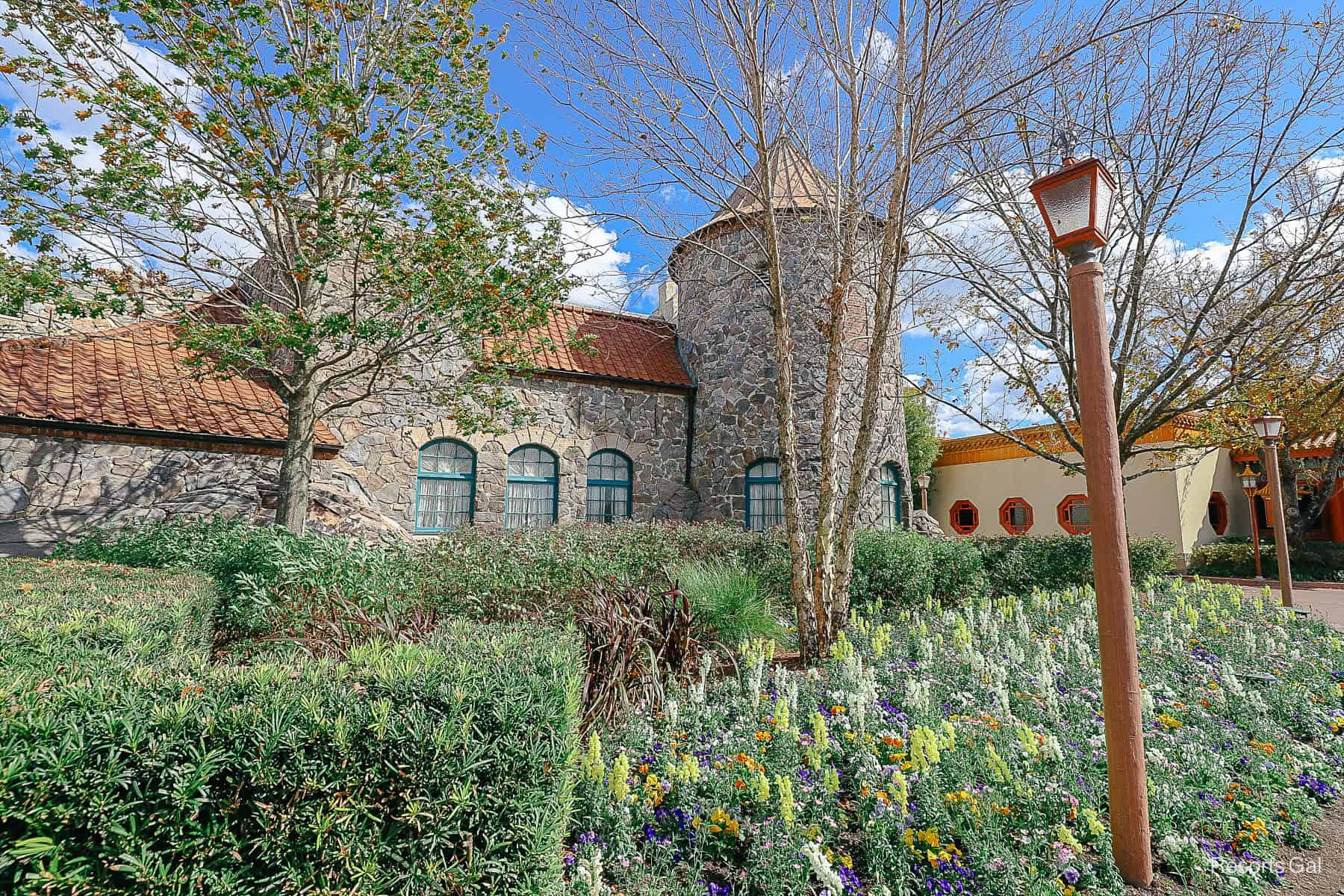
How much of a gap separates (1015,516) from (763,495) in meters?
12.9

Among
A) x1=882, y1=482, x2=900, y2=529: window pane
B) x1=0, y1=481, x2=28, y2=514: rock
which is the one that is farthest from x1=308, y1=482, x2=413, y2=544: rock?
x1=882, y1=482, x2=900, y2=529: window pane

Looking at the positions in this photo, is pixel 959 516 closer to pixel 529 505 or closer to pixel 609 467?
Result: pixel 609 467

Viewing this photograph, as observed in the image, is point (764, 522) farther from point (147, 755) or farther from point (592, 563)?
point (147, 755)

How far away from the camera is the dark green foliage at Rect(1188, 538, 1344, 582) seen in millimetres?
16531

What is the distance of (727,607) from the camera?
5965mm

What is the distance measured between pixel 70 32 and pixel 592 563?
7315mm

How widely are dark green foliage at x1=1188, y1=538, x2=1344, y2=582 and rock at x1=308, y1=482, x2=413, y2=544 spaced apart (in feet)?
67.0

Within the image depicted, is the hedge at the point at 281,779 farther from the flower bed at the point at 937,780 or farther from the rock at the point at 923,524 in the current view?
the rock at the point at 923,524

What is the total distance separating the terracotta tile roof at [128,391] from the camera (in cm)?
821

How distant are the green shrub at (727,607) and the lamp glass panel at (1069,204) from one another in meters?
3.88

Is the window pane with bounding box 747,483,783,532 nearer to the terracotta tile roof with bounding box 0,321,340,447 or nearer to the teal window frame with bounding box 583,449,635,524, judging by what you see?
the teal window frame with bounding box 583,449,635,524

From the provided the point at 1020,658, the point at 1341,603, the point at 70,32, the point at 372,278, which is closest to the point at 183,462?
the point at 372,278

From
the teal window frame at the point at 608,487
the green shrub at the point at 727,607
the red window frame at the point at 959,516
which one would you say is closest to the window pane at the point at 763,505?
the teal window frame at the point at 608,487

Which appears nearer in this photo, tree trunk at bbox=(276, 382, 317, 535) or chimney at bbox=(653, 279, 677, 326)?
tree trunk at bbox=(276, 382, 317, 535)
